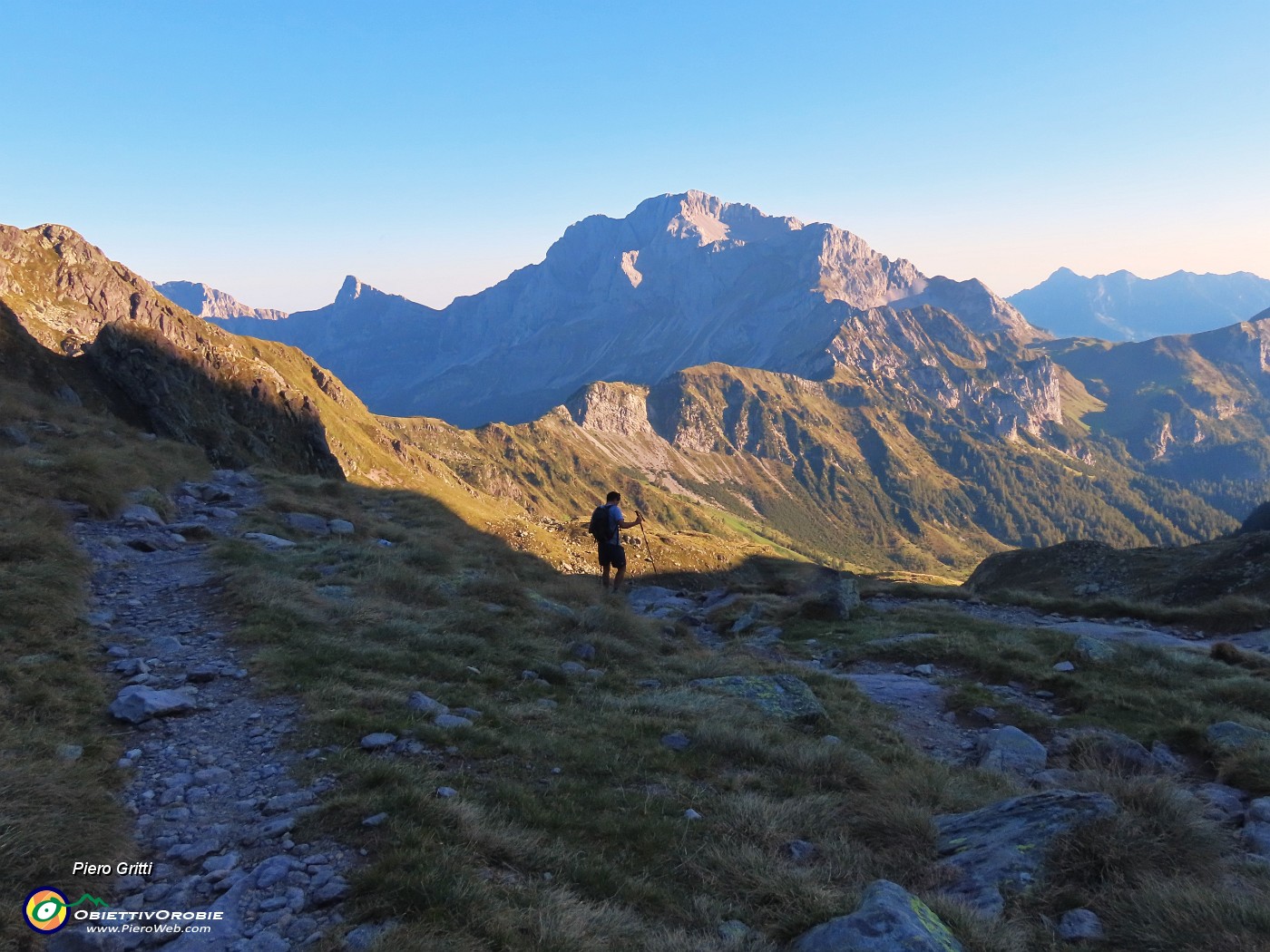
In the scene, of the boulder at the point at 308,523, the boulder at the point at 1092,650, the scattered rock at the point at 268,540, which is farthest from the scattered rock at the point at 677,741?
the boulder at the point at 308,523

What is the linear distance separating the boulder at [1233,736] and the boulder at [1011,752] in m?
2.98

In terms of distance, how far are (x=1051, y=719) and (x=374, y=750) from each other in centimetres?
1355

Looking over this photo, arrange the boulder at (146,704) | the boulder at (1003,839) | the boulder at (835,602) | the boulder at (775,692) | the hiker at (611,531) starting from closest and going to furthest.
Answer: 1. the boulder at (1003,839)
2. the boulder at (146,704)
3. the boulder at (775,692)
4. the hiker at (611,531)
5. the boulder at (835,602)

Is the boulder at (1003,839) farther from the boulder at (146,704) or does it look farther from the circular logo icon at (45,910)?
the boulder at (146,704)

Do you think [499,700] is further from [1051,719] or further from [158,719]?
[1051,719]

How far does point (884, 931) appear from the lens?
5.15 metres

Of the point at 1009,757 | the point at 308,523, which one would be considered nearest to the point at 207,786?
the point at 1009,757

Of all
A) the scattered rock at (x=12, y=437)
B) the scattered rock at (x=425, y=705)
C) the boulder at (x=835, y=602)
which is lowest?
A: the boulder at (x=835, y=602)

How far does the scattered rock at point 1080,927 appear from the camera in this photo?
584 cm

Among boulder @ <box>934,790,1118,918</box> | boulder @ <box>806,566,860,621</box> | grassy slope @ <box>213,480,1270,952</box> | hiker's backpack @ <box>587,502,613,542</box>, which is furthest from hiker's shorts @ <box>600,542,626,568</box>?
boulder @ <box>934,790,1118,918</box>

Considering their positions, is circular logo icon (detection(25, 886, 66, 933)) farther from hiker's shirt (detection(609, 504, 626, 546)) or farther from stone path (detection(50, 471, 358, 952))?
hiker's shirt (detection(609, 504, 626, 546))

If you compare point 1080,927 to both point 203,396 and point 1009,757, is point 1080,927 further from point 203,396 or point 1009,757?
point 203,396

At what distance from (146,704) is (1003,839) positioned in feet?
34.3

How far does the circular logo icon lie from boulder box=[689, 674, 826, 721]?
9.99m
